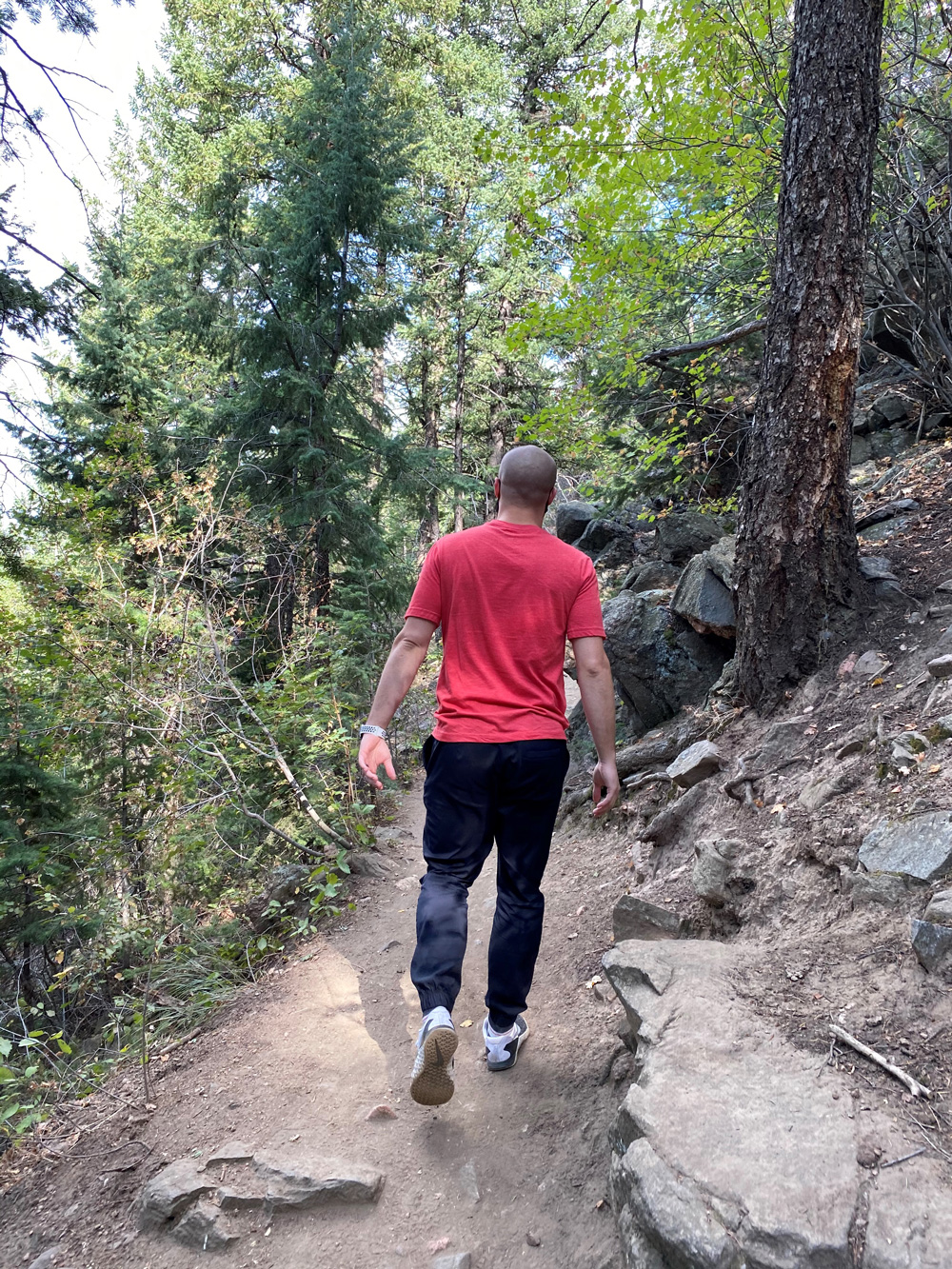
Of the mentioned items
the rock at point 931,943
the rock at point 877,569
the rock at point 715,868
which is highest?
the rock at point 877,569

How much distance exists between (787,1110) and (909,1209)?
347 mm

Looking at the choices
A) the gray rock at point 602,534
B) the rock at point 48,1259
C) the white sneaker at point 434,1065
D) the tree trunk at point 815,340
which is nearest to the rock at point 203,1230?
the rock at point 48,1259

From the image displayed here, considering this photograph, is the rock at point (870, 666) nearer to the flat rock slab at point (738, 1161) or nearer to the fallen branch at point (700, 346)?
the flat rock slab at point (738, 1161)

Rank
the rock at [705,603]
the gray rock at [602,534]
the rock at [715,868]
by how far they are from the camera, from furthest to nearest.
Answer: the gray rock at [602,534] → the rock at [705,603] → the rock at [715,868]

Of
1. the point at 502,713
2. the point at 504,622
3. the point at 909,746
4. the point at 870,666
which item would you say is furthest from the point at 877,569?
the point at 502,713

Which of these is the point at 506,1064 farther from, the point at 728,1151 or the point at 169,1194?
the point at 728,1151

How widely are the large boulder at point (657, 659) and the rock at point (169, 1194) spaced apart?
453cm

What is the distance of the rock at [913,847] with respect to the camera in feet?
7.68

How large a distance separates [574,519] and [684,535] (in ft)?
20.4

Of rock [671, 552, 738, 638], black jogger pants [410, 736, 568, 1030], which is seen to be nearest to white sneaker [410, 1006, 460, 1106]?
black jogger pants [410, 736, 568, 1030]

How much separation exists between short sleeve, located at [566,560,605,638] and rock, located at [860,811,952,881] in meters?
1.27

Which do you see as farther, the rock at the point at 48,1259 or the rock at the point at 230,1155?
the rock at the point at 230,1155

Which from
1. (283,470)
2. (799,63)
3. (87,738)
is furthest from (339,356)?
(799,63)

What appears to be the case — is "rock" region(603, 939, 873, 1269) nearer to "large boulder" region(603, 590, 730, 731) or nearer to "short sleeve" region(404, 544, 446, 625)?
"short sleeve" region(404, 544, 446, 625)
